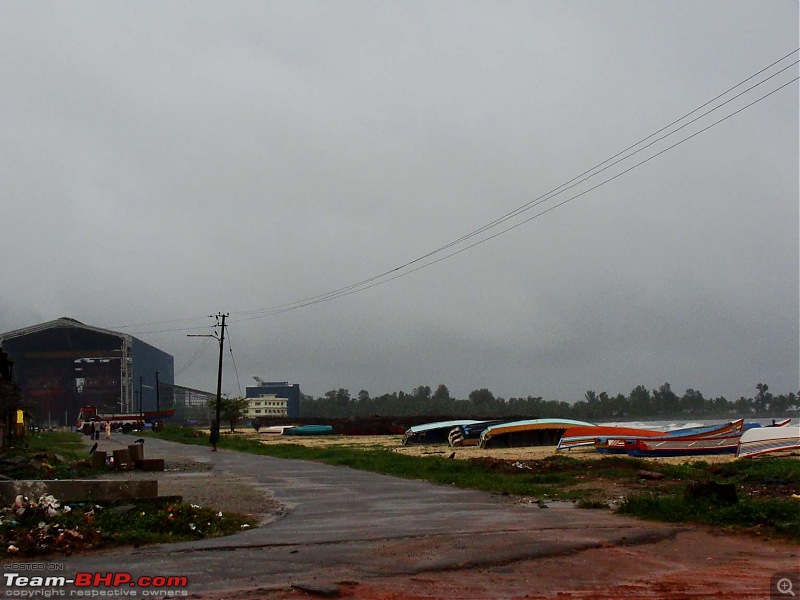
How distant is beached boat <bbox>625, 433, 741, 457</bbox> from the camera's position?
35812mm

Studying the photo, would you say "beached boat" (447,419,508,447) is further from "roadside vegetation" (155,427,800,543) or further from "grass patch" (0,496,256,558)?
"grass patch" (0,496,256,558)

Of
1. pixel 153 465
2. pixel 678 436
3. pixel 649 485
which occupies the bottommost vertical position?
pixel 649 485

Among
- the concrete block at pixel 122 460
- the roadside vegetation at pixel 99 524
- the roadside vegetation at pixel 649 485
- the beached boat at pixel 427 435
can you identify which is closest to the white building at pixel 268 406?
the beached boat at pixel 427 435

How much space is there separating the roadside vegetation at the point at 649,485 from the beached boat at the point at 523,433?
16197 mm

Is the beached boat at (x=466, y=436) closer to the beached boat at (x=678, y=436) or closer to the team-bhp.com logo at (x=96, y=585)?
the beached boat at (x=678, y=436)

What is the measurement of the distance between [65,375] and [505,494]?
415 feet

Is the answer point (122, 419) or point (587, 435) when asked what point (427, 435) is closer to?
point (587, 435)

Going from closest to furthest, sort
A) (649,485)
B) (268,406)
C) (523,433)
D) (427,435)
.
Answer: (649,485)
(523,433)
(427,435)
(268,406)

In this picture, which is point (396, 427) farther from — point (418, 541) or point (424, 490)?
point (418, 541)

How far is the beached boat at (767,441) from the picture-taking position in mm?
29016

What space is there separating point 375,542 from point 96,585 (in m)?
4.01

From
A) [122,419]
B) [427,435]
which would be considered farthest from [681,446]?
[122,419]

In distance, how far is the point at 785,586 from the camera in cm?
832

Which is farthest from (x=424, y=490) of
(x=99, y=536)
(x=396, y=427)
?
(x=396, y=427)
